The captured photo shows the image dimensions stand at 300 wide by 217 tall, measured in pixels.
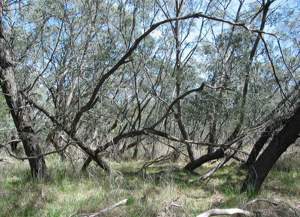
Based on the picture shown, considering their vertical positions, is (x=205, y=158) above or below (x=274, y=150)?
below

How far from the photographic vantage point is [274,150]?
6121 millimetres

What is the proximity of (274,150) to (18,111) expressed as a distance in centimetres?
397

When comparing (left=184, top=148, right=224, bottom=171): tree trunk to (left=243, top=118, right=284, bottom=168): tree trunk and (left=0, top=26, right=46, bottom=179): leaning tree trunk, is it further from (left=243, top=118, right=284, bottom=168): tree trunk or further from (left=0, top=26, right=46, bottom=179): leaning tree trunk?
(left=0, top=26, right=46, bottom=179): leaning tree trunk

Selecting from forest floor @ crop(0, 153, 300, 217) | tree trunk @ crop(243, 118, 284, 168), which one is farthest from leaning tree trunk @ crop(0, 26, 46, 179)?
tree trunk @ crop(243, 118, 284, 168)

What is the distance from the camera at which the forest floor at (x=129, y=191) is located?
16.2 ft

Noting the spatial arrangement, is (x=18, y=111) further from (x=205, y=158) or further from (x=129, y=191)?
(x=205, y=158)

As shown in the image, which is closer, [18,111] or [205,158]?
[18,111]

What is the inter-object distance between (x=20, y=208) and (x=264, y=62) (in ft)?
21.7

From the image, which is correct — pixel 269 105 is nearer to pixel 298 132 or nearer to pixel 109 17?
pixel 298 132

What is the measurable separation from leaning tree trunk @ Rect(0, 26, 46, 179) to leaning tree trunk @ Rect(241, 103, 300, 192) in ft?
10.7

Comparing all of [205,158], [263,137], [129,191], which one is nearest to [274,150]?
[263,137]

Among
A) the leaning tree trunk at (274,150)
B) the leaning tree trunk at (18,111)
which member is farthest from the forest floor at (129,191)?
the leaning tree trunk at (18,111)

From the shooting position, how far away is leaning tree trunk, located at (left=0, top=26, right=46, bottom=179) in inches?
250

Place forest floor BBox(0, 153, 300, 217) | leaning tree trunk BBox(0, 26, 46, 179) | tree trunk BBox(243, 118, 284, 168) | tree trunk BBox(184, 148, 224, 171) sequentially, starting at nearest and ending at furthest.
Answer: forest floor BBox(0, 153, 300, 217)
leaning tree trunk BBox(0, 26, 46, 179)
tree trunk BBox(243, 118, 284, 168)
tree trunk BBox(184, 148, 224, 171)
